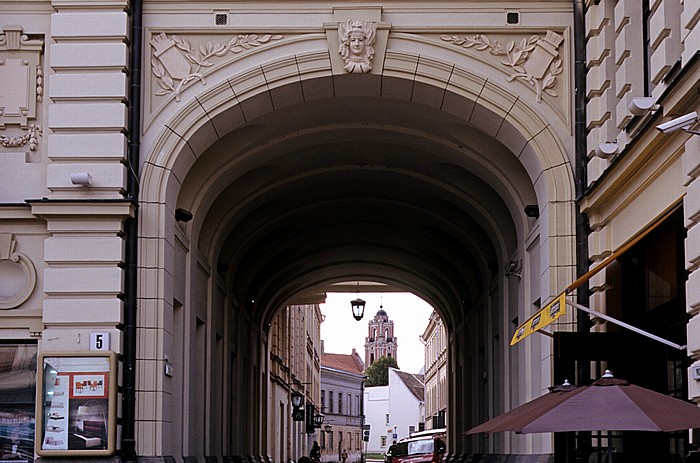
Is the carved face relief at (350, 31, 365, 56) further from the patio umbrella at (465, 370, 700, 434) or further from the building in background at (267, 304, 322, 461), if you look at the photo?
the building in background at (267, 304, 322, 461)

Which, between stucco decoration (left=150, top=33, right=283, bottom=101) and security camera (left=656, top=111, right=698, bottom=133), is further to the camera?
stucco decoration (left=150, top=33, right=283, bottom=101)

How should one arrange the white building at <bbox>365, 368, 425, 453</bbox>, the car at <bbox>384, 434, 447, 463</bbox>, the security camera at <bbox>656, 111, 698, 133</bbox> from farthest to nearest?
the white building at <bbox>365, 368, 425, 453</bbox>, the car at <bbox>384, 434, 447, 463</bbox>, the security camera at <bbox>656, 111, 698, 133</bbox>

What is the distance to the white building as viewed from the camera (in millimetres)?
112000

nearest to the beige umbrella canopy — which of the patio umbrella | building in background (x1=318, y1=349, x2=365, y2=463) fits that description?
the patio umbrella

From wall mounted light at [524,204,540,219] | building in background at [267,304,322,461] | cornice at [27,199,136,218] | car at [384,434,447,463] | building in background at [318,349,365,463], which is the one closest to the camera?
cornice at [27,199,136,218]

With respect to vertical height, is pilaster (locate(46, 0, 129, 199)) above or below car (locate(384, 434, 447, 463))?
above

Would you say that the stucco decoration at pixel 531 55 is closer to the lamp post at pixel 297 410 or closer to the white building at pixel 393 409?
the lamp post at pixel 297 410

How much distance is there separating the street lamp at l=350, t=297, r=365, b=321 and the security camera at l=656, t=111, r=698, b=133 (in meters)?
25.8

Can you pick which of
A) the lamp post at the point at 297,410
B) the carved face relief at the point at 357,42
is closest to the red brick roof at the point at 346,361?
the lamp post at the point at 297,410

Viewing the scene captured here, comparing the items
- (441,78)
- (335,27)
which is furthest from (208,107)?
(441,78)

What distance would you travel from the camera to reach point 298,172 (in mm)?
21594

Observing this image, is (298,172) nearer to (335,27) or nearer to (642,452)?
(335,27)

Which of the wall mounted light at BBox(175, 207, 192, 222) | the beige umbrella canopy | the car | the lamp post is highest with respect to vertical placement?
the wall mounted light at BBox(175, 207, 192, 222)

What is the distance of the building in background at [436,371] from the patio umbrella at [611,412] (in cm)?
4216
